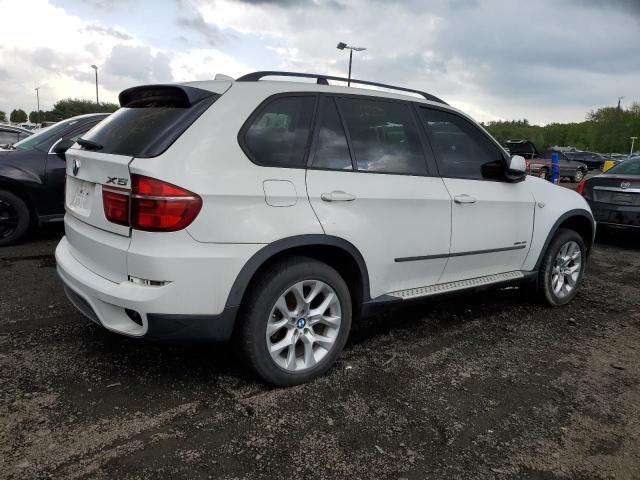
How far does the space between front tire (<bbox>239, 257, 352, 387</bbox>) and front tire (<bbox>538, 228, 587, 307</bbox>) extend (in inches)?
90.3

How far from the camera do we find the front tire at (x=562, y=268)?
4.65 m

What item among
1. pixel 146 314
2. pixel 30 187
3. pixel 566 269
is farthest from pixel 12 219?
pixel 566 269

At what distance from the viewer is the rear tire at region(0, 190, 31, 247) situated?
20.3 ft

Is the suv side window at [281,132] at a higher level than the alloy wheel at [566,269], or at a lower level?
higher

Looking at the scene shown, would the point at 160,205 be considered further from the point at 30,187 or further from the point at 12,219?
the point at 12,219

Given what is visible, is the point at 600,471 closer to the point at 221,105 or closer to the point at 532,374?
the point at 532,374

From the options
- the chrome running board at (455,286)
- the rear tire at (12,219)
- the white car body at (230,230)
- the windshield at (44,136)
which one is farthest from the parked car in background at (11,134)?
the chrome running board at (455,286)

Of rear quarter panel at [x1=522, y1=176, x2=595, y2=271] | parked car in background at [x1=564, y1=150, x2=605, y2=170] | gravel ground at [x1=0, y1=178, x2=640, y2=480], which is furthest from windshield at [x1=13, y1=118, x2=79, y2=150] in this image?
parked car in background at [x1=564, y1=150, x2=605, y2=170]

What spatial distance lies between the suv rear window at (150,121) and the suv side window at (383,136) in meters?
0.90

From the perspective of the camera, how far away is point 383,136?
3453 mm

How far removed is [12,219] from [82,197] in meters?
3.87

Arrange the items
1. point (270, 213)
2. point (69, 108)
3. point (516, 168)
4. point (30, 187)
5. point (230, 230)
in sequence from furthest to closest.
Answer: point (69, 108), point (30, 187), point (516, 168), point (270, 213), point (230, 230)

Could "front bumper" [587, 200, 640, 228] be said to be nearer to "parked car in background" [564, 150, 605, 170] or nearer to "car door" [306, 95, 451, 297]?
"car door" [306, 95, 451, 297]

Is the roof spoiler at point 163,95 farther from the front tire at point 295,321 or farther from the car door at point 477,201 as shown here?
the car door at point 477,201
